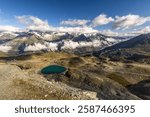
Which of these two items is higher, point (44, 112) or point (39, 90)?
point (44, 112)

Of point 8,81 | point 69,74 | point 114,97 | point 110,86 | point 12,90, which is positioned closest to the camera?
point 12,90

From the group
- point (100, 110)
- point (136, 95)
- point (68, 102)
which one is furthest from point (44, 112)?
point (136, 95)

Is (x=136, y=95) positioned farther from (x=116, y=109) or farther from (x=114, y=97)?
(x=116, y=109)

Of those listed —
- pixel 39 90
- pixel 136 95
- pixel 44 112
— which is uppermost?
pixel 44 112

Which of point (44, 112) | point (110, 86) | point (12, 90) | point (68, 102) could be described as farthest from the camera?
point (110, 86)

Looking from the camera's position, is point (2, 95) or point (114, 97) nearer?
point (2, 95)

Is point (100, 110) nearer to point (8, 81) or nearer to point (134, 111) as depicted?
point (134, 111)

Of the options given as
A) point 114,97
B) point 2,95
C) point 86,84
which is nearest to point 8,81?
point 2,95

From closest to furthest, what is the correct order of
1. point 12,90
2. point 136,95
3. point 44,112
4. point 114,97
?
point 44,112
point 12,90
point 114,97
point 136,95

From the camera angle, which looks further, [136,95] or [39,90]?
[136,95]
